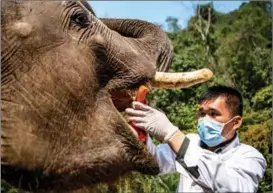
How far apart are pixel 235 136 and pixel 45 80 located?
0.88m

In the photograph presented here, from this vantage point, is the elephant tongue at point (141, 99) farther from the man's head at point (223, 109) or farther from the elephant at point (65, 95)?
the man's head at point (223, 109)

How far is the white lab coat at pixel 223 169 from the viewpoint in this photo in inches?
102

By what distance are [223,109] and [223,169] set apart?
36 cm

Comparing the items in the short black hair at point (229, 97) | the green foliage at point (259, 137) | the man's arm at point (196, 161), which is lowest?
the green foliage at point (259, 137)

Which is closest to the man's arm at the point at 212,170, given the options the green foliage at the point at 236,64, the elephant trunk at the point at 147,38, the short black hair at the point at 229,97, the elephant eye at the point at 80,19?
the short black hair at the point at 229,97

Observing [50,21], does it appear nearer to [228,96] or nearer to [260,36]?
[228,96]

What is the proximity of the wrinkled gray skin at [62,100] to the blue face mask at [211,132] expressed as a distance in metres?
0.26

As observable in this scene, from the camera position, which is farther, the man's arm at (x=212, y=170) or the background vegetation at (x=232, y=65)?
the background vegetation at (x=232, y=65)

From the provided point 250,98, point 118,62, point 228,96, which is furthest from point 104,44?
point 250,98

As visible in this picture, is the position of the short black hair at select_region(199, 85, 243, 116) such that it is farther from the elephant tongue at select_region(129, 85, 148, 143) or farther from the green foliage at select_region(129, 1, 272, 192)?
the green foliage at select_region(129, 1, 272, 192)

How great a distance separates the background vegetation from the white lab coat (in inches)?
130

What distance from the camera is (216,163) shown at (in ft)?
8.49

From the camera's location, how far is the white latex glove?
2561 mm

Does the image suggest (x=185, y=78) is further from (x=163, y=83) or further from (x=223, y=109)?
(x=223, y=109)
